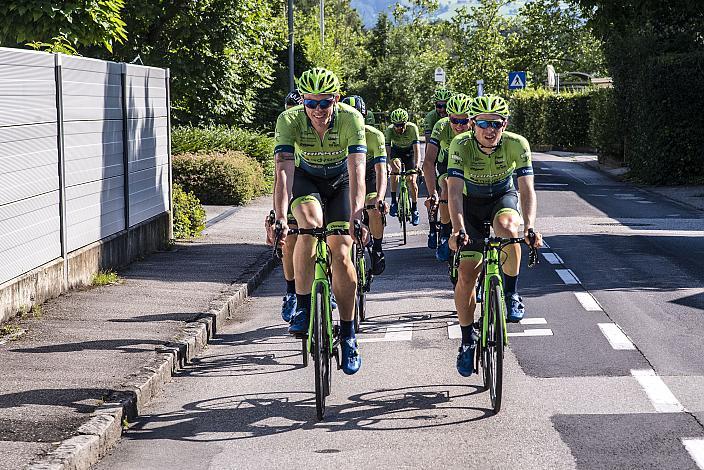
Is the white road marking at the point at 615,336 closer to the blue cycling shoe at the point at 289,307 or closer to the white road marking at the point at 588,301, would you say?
the white road marking at the point at 588,301

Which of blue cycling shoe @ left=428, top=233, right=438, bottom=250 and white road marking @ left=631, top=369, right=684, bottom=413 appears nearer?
white road marking @ left=631, top=369, right=684, bottom=413

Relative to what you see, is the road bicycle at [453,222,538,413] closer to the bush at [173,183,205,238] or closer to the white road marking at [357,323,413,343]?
the white road marking at [357,323,413,343]

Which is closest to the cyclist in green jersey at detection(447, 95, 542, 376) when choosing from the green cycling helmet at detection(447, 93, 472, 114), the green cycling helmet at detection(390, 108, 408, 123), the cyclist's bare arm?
the green cycling helmet at detection(447, 93, 472, 114)

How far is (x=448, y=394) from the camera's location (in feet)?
25.4

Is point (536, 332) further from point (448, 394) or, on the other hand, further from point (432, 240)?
point (432, 240)

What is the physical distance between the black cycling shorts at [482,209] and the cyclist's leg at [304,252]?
3.37ft

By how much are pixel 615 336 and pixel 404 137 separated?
7824mm

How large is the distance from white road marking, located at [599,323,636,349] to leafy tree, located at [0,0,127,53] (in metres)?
7.55

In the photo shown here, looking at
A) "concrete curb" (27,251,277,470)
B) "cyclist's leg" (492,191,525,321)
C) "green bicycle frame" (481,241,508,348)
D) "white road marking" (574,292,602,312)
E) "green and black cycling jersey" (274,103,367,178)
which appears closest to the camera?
"concrete curb" (27,251,277,470)

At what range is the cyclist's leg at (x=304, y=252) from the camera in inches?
298

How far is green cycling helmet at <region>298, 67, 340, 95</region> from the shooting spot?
757 centimetres

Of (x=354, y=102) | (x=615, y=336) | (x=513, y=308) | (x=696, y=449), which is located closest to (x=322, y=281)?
(x=513, y=308)

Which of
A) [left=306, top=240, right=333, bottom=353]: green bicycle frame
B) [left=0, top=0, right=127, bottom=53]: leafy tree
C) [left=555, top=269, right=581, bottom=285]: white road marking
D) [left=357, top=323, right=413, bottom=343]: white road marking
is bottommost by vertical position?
[left=357, top=323, right=413, bottom=343]: white road marking

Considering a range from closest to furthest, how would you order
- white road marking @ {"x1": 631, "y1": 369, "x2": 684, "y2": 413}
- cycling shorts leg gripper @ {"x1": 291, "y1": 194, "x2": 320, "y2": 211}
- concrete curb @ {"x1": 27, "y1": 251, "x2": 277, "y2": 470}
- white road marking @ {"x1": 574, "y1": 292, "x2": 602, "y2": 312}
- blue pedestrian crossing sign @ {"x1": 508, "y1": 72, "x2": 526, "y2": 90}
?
→ 1. concrete curb @ {"x1": 27, "y1": 251, "x2": 277, "y2": 470}
2. white road marking @ {"x1": 631, "y1": 369, "x2": 684, "y2": 413}
3. cycling shorts leg gripper @ {"x1": 291, "y1": 194, "x2": 320, "y2": 211}
4. white road marking @ {"x1": 574, "y1": 292, "x2": 602, "y2": 312}
5. blue pedestrian crossing sign @ {"x1": 508, "y1": 72, "x2": 526, "y2": 90}
